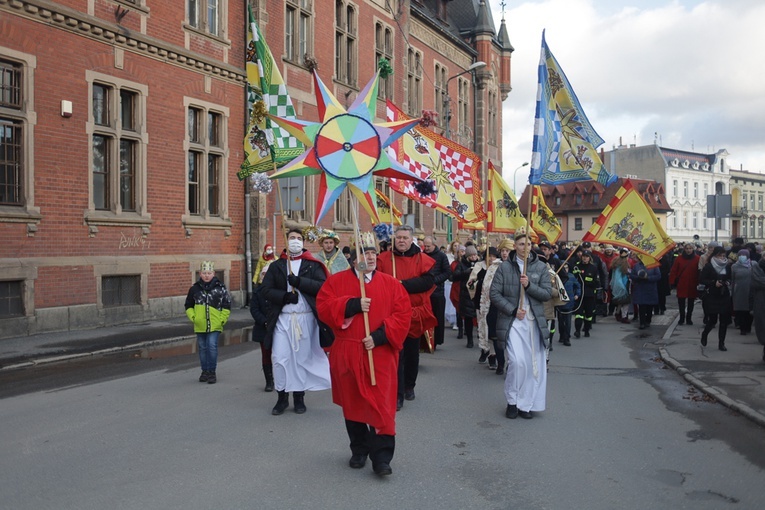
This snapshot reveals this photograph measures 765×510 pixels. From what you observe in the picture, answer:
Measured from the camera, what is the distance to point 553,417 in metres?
7.66

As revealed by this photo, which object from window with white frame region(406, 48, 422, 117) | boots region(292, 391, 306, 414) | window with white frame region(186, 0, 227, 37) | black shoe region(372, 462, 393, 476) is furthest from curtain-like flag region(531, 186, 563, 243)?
window with white frame region(406, 48, 422, 117)

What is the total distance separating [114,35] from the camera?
52.8 ft

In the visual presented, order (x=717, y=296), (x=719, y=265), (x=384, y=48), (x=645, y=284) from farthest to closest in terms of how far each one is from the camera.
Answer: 1. (x=384, y=48)
2. (x=645, y=284)
3. (x=719, y=265)
4. (x=717, y=296)

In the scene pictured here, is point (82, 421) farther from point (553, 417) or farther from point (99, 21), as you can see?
point (99, 21)

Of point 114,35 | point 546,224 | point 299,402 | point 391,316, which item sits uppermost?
point 114,35

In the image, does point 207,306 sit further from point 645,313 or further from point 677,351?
point 645,313

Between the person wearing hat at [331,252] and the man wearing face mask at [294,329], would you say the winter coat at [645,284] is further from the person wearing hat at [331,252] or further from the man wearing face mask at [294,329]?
the man wearing face mask at [294,329]

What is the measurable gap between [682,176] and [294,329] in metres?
84.9

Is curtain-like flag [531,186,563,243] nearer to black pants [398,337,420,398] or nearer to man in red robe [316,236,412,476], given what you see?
black pants [398,337,420,398]

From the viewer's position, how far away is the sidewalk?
351 inches

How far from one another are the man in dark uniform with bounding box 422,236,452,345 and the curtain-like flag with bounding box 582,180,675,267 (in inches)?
108

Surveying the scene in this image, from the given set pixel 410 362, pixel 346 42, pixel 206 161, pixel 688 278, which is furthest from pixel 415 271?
pixel 346 42

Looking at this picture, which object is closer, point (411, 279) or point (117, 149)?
point (411, 279)

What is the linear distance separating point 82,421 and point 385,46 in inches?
1012
